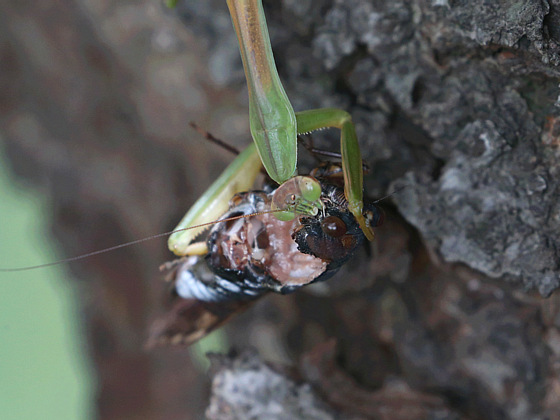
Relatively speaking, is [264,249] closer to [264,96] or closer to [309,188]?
[309,188]

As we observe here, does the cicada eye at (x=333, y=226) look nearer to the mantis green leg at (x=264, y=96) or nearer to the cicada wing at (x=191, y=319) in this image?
the mantis green leg at (x=264, y=96)

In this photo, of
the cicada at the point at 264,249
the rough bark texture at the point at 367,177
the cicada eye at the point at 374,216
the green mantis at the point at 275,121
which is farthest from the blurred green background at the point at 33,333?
the cicada eye at the point at 374,216

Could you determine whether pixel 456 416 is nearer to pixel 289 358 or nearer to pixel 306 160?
pixel 289 358

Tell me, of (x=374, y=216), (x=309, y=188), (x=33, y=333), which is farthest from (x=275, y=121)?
(x=33, y=333)

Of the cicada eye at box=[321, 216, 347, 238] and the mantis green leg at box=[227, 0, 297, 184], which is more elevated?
the mantis green leg at box=[227, 0, 297, 184]

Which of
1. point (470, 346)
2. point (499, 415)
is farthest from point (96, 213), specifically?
point (499, 415)

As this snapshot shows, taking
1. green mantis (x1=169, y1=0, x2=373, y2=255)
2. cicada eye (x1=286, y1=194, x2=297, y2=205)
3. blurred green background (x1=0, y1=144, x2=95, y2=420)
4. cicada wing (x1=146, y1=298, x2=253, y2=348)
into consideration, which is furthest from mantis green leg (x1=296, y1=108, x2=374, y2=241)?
blurred green background (x1=0, y1=144, x2=95, y2=420)

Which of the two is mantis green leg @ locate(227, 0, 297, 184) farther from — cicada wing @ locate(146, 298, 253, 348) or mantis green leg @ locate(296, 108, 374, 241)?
cicada wing @ locate(146, 298, 253, 348)
